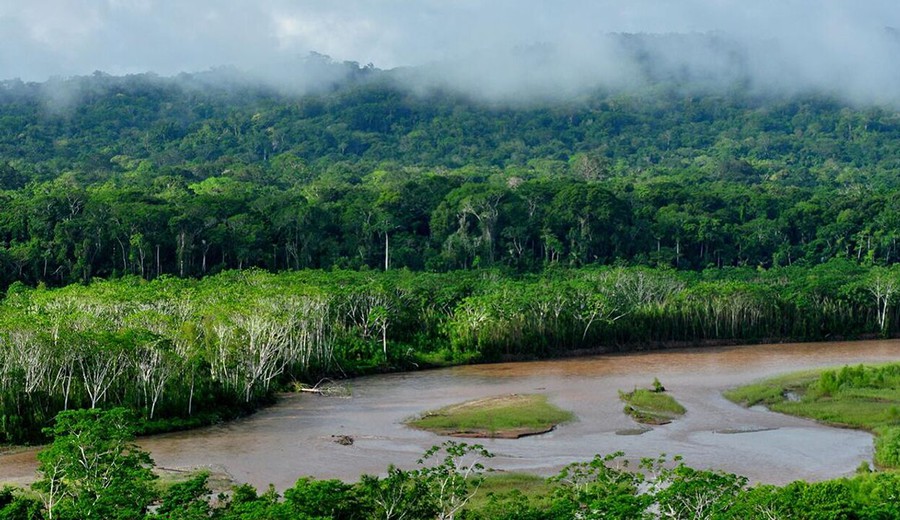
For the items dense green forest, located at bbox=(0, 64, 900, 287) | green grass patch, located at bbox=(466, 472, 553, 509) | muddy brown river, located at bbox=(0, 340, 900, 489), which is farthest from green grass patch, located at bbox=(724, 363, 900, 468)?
dense green forest, located at bbox=(0, 64, 900, 287)

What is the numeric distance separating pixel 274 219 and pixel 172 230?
10.4m

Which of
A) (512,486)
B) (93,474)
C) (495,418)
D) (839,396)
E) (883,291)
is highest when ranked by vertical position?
(883,291)

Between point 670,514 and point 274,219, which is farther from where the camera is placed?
point 274,219

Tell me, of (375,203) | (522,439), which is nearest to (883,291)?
(375,203)

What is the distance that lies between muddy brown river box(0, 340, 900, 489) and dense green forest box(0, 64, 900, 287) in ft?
107

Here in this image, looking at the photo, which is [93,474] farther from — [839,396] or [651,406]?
[839,396]

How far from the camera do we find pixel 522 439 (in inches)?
1875

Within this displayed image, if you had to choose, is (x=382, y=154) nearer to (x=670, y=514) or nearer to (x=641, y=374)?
(x=641, y=374)

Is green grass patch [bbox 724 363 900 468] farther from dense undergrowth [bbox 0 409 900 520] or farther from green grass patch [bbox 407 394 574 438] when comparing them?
dense undergrowth [bbox 0 409 900 520]

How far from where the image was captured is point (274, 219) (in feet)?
319

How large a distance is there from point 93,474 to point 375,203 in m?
78.2

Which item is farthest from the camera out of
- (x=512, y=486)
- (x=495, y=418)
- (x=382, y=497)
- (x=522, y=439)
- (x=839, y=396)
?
(x=839, y=396)

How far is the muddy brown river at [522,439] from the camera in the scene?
4181cm

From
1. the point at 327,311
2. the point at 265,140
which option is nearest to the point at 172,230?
the point at 327,311
